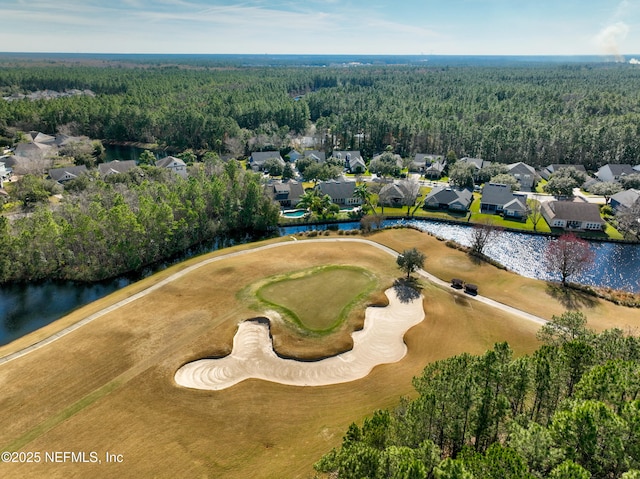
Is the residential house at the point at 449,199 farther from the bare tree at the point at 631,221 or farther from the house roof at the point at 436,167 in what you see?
the bare tree at the point at 631,221

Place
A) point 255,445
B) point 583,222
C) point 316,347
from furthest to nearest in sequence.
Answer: point 583,222, point 316,347, point 255,445

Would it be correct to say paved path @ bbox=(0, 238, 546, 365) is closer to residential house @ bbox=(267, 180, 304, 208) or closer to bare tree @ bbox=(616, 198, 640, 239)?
residential house @ bbox=(267, 180, 304, 208)

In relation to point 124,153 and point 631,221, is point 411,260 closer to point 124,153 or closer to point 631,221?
point 631,221

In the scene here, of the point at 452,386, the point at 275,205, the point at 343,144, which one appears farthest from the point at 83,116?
the point at 452,386

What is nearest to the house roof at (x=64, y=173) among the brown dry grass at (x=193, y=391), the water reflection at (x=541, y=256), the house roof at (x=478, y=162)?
the brown dry grass at (x=193, y=391)

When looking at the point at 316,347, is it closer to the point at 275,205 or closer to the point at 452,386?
the point at 452,386

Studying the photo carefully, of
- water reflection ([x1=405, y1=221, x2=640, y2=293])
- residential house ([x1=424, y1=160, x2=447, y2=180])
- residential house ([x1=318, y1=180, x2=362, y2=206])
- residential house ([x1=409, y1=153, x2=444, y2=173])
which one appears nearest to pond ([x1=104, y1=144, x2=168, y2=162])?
residential house ([x1=318, y1=180, x2=362, y2=206])

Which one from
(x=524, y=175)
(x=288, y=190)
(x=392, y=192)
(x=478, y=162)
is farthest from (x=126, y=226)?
(x=524, y=175)
